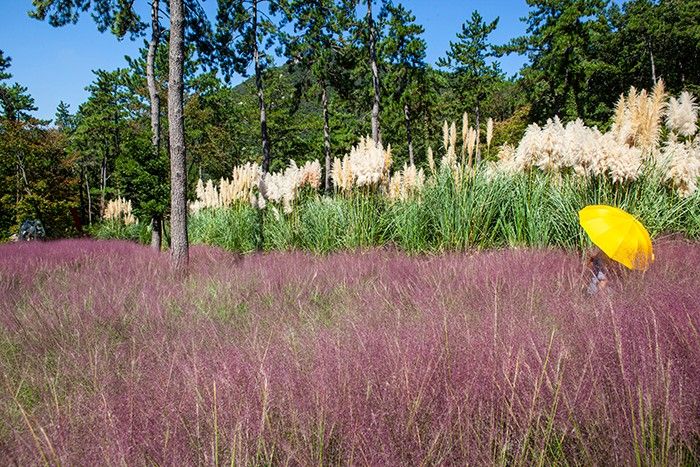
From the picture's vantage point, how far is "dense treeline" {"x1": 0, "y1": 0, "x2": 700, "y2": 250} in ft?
39.0

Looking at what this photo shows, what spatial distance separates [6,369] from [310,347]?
198cm

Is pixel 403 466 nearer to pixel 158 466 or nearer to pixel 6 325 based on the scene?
pixel 158 466

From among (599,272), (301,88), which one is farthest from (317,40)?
(599,272)

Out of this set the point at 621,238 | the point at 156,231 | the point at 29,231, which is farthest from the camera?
the point at 29,231

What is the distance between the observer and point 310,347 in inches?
85.7

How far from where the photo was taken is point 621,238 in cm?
304

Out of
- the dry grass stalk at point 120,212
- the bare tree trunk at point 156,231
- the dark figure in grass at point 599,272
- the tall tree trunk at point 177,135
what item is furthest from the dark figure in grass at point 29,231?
the dark figure in grass at point 599,272

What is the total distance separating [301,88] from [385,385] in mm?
22506

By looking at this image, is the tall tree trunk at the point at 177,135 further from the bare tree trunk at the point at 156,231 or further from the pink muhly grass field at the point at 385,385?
the bare tree trunk at the point at 156,231

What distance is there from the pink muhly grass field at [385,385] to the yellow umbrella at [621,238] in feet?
0.53

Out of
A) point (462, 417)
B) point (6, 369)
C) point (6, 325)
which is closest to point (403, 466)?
point (462, 417)

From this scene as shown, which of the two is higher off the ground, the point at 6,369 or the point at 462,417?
the point at 462,417

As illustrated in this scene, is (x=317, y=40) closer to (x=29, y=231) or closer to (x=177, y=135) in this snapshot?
(x=177, y=135)

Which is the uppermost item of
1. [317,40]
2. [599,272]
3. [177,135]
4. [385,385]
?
[317,40]
